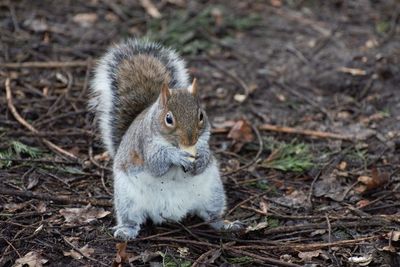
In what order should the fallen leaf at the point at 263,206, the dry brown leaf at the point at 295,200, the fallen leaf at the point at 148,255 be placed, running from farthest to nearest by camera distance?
the dry brown leaf at the point at 295,200 < the fallen leaf at the point at 263,206 < the fallen leaf at the point at 148,255

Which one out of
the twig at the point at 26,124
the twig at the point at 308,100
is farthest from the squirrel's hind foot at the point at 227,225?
the twig at the point at 308,100

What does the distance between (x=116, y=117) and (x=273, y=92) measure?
1.64m

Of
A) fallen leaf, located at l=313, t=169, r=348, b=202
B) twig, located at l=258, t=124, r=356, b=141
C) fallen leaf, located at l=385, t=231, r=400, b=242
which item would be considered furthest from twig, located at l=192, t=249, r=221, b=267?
twig, located at l=258, t=124, r=356, b=141

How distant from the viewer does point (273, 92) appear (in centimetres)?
478

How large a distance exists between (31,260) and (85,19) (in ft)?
10.2

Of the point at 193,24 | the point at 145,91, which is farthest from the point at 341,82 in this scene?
the point at 145,91

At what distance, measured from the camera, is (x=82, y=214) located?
325 centimetres

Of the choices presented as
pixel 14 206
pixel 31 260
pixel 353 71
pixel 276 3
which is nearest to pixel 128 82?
pixel 14 206

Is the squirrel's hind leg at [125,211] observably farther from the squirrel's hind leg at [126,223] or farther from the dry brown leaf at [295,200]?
the dry brown leaf at [295,200]

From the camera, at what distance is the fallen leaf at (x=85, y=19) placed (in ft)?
18.2

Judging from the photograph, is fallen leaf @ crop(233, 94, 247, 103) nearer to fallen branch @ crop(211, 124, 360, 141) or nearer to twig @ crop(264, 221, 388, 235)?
fallen branch @ crop(211, 124, 360, 141)

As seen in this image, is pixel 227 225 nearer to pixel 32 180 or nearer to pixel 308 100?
pixel 32 180

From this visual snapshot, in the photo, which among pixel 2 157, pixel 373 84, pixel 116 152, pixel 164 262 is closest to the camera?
pixel 164 262

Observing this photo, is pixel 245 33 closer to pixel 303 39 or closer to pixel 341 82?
pixel 303 39
